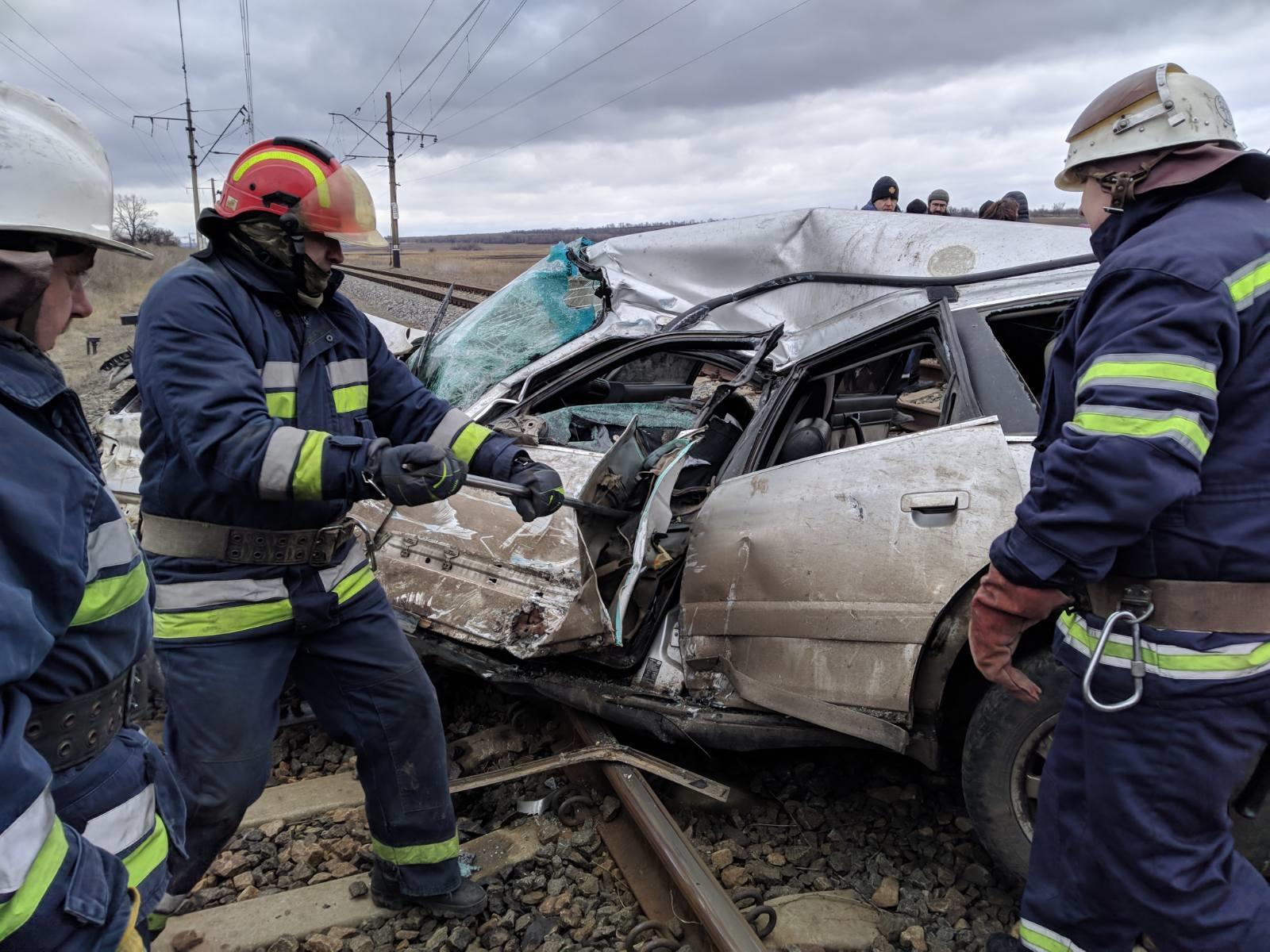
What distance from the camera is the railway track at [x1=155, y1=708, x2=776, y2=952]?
2.35 meters

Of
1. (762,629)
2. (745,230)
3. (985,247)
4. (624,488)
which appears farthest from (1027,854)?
(745,230)

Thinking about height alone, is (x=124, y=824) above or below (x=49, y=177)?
below

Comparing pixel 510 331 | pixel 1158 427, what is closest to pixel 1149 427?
pixel 1158 427

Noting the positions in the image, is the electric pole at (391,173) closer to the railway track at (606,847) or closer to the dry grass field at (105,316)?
the dry grass field at (105,316)

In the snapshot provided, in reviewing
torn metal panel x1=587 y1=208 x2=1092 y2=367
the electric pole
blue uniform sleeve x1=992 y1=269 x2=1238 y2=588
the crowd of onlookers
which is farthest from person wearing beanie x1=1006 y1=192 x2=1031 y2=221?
the electric pole

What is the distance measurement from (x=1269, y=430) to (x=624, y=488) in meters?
1.96

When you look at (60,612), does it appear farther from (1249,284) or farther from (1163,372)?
(1249,284)

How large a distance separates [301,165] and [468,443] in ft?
2.93

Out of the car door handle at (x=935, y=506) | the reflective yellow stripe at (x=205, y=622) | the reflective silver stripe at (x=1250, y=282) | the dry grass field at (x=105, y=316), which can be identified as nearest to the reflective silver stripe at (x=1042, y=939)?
the car door handle at (x=935, y=506)

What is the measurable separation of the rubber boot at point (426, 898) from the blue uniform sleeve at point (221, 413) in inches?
48.0

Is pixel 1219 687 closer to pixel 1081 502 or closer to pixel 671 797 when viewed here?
pixel 1081 502

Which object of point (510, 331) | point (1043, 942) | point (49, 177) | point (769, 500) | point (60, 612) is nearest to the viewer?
point (60, 612)

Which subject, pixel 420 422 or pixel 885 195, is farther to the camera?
pixel 885 195

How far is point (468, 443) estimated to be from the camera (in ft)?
8.91
